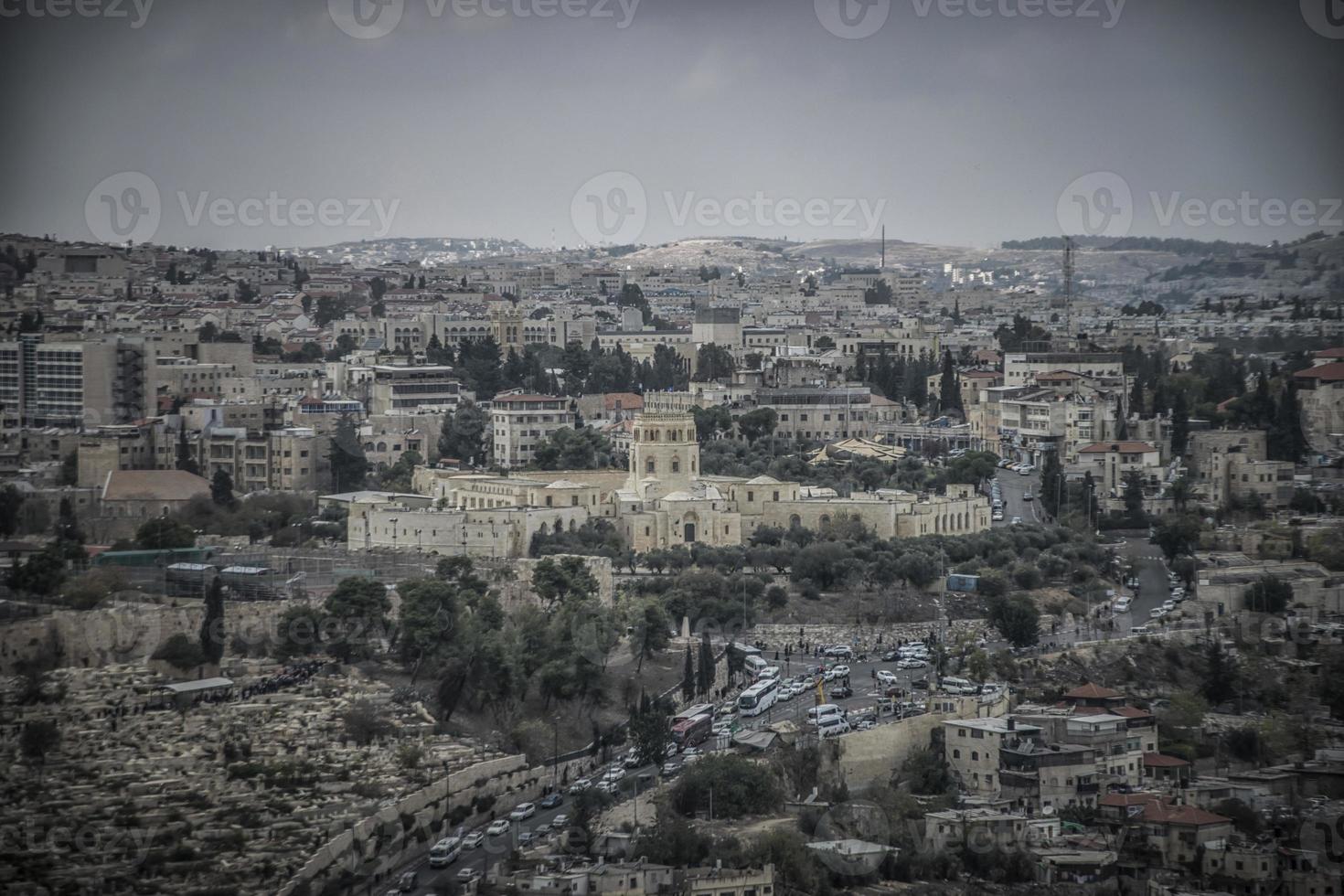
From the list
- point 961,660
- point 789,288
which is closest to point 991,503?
point 961,660

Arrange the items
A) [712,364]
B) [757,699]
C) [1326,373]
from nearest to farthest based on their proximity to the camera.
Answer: [757,699]
[1326,373]
[712,364]

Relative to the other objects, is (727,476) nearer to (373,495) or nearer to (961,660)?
(373,495)

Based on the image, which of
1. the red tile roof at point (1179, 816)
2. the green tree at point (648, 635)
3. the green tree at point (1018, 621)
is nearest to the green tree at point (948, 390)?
the green tree at point (1018, 621)

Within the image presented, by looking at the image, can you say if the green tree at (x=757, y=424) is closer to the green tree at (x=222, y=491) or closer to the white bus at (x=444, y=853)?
the green tree at (x=222, y=491)

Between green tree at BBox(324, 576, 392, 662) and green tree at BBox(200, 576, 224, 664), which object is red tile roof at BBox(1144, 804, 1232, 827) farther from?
green tree at BBox(200, 576, 224, 664)

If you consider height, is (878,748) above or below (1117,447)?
below

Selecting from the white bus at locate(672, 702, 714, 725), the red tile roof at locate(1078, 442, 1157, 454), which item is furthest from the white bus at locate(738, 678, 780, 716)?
the red tile roof at locate(1078, 442, 1157, 454)

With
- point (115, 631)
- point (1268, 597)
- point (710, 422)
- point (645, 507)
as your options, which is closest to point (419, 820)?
point (115, 631)

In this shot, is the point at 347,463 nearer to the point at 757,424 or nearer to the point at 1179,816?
the point at 757,424
